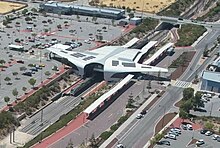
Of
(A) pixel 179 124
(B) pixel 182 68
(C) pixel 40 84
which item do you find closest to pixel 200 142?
(A) pixel 179 124

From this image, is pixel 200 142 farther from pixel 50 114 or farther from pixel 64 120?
pixel 50 114

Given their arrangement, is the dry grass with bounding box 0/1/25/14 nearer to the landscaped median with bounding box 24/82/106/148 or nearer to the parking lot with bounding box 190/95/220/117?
the landscaped median with bounding box 24/82/106/148

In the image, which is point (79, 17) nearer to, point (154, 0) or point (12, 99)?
point (154, 0)

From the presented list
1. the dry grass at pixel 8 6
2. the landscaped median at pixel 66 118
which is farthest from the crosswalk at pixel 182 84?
the dry grass at pixel 8 6

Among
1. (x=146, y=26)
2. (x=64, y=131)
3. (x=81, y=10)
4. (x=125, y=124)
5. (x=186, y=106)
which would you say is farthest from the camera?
(x=81, y=10)

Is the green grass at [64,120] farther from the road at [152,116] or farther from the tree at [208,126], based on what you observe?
the tree at [208,126]
